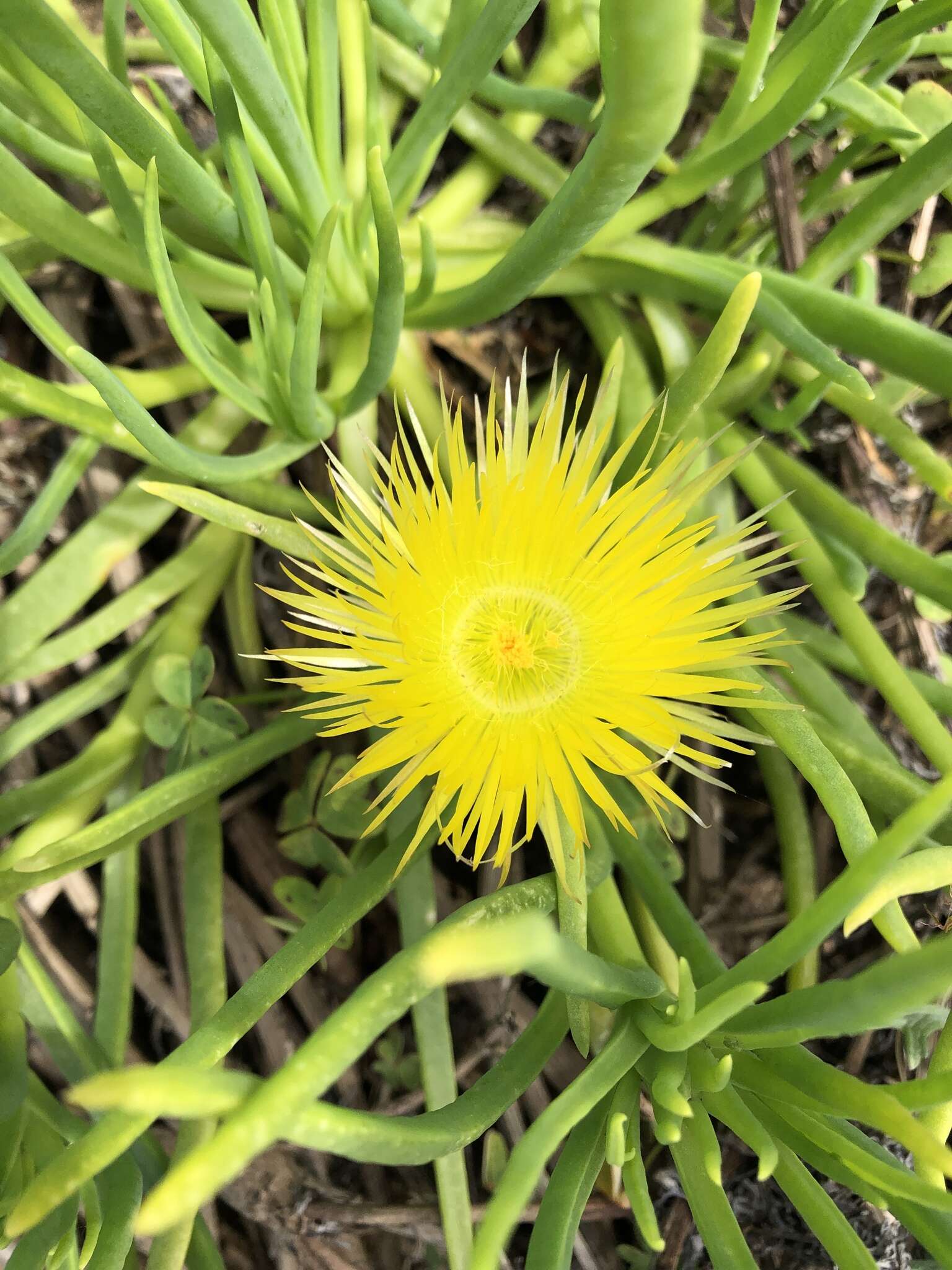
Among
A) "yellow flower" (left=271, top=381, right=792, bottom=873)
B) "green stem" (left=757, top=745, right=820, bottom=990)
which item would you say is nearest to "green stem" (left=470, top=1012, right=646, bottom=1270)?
"yellow flower" (left=271, top=381, right=792, bottom=873)

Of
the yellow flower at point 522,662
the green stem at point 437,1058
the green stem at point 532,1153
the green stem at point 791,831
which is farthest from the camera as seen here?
the green stem at point 791,831

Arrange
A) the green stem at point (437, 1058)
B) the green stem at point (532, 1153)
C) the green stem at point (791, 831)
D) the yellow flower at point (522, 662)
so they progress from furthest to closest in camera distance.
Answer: the green stem at point (791, 831), the green stem at point (437, 1058), the yellow flower at point (522, 662), the green stem at point (532, 1153)

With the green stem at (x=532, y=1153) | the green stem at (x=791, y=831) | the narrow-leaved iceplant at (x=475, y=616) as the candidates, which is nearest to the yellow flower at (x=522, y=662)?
the narrow-leaved iceplant at (x=475, y=616)

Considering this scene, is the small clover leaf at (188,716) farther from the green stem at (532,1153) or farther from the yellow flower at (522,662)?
the green stem at (532,1153)

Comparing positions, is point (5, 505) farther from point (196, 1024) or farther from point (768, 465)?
point (768, 465)

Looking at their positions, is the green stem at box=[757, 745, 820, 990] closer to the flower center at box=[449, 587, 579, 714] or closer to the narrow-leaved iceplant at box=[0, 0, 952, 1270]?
the narrow-leaved iceplant at box=[0, 0, 952, 1270]

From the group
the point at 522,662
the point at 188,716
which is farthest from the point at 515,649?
the point at 188,716
